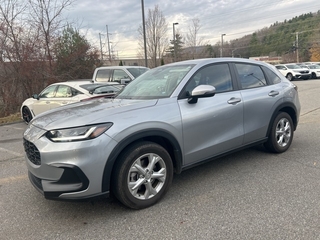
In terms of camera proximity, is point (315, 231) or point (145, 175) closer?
point (315, 231)

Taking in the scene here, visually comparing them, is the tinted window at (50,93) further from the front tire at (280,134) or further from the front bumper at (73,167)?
the front tire at (280,134)

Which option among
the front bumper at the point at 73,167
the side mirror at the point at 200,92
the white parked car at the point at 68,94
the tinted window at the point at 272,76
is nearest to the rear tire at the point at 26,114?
the white parked car at the point at 68,94

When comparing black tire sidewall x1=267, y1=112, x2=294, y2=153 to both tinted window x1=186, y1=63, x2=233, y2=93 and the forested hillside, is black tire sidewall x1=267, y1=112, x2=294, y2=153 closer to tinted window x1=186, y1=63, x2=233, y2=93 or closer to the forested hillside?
tinted window x1=186, y1=63, x2=233, y2=93

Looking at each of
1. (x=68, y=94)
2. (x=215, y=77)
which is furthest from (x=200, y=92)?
(x=68, y=94)

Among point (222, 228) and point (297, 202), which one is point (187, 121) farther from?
point (297, 202)

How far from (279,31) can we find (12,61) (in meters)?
78.1

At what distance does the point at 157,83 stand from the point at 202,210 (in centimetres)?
181

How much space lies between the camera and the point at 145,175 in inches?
114

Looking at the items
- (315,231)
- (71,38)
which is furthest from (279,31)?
(315,231)

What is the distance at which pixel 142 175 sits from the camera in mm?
2896

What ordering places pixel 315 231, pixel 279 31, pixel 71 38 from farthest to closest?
pixel 279 31, pixel 71 38, pixel 315 231

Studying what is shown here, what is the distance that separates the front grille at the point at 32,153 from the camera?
2.70 meters

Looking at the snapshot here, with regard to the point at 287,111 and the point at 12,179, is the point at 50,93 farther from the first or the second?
the point at 287,111

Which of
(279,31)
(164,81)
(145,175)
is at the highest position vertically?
(279,31)
